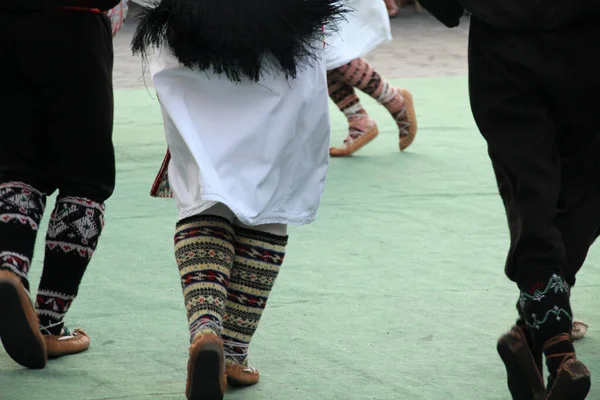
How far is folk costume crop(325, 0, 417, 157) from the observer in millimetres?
Answer: 5234

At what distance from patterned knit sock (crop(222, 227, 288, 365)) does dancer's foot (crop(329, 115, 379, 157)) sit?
302 centimetres

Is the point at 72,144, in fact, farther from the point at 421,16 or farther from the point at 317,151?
the point at 421,16

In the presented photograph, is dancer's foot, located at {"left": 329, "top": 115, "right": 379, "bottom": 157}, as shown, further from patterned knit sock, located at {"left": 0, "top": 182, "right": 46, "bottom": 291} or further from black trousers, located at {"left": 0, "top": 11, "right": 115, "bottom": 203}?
patterned knit sock, located at {"left": 0, "top": 182, "right": 46, "bottom": 291}

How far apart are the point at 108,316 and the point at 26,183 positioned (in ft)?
1.88

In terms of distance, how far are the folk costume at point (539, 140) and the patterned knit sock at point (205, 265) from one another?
568 millimetres

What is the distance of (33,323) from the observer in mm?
2504

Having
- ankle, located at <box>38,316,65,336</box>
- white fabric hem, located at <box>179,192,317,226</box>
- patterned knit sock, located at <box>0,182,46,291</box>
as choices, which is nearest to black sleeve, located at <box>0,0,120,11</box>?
patterned knit sock, located at <box>0,182,46,291</box>

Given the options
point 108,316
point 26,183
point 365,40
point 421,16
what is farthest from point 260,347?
point 421,16

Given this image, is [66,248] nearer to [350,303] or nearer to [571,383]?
[350,303]

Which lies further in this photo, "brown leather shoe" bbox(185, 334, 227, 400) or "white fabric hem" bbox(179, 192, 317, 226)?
"white fabric hem" bbox(179, 192, 317, 226)

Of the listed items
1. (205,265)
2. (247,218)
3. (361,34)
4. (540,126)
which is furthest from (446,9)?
(361,34)

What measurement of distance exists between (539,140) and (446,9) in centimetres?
35

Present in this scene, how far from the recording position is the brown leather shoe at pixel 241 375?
2.59m

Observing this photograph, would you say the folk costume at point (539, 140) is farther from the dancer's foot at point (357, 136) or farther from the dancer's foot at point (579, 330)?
the dancer's foot at point (357, 136)
